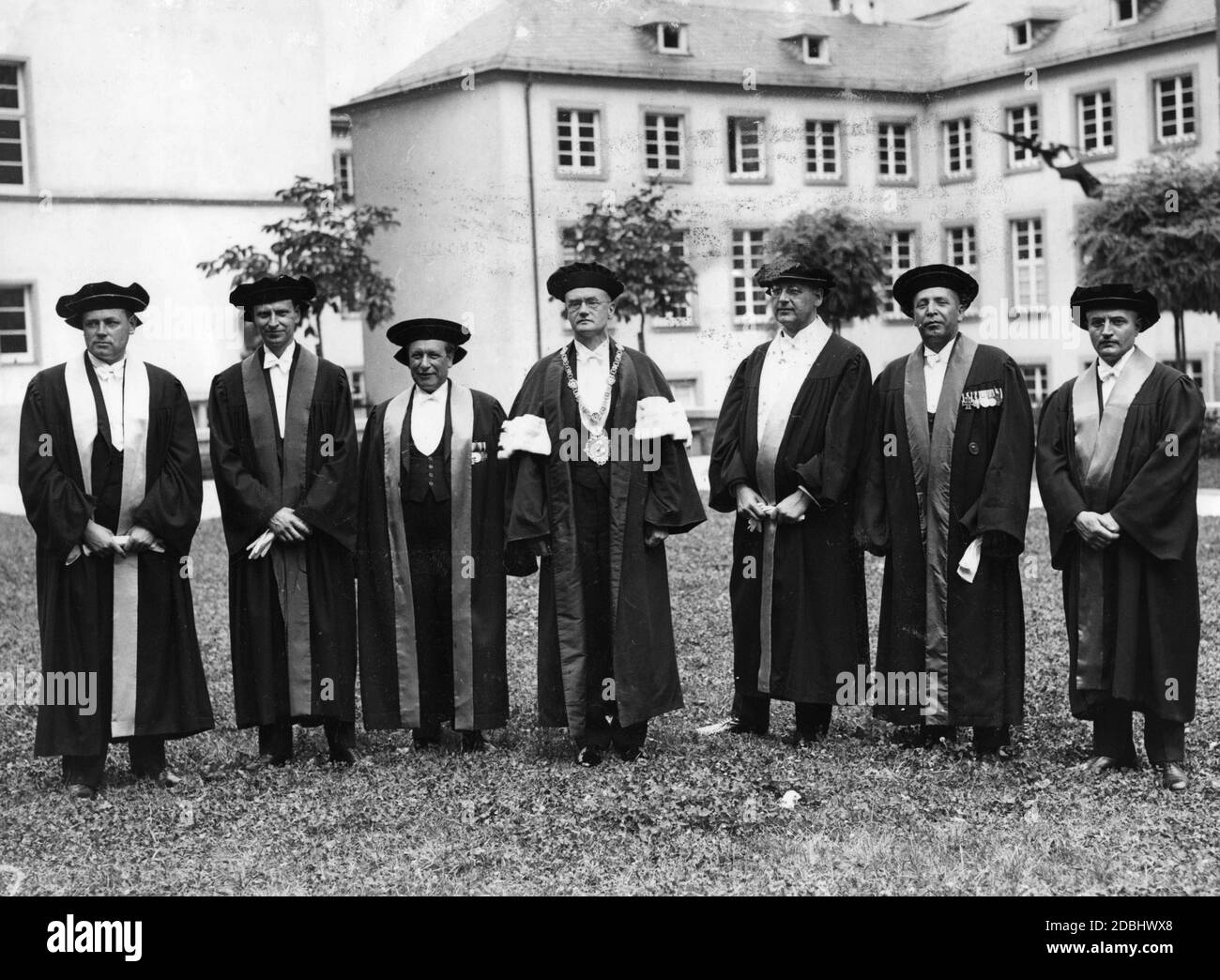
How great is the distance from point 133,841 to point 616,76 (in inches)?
709

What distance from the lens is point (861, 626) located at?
289 inches

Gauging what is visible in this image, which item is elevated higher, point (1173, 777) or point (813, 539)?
point (813, 539)

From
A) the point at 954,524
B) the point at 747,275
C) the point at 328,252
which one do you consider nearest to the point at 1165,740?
the point at 954,524

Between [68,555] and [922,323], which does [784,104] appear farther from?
[68,555]

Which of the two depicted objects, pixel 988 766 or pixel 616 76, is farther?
pixel 616 76

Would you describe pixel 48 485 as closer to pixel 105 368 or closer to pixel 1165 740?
pixel 105 368

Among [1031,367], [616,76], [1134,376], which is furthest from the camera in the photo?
[1031,367]

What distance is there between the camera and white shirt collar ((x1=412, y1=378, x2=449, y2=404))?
7414mm

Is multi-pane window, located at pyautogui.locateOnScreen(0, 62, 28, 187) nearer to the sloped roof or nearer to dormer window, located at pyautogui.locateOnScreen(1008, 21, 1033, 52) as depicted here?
the sloped roof

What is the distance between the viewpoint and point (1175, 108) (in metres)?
23.8

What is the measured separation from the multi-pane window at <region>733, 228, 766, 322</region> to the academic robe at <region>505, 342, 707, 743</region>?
16.5m

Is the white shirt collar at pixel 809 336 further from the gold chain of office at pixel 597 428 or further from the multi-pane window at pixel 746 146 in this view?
the multi-pane window at pixel 746 146

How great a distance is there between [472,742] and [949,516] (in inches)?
97.1
